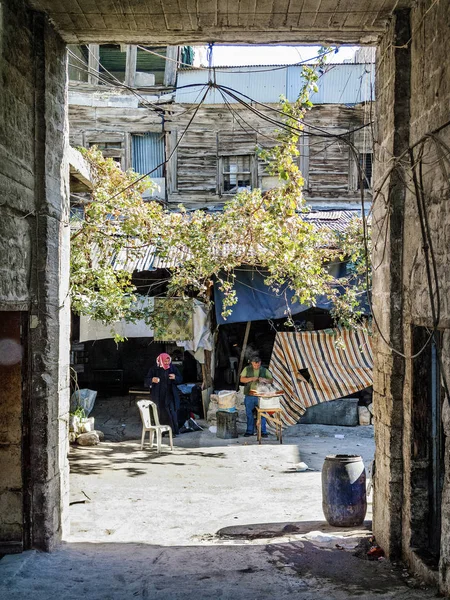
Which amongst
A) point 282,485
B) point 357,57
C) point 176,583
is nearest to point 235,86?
point 357,57

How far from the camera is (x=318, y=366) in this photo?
14.9 m

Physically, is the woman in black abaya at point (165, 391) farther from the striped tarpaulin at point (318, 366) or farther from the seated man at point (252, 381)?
the striped tarpaulin at point (318, 366)

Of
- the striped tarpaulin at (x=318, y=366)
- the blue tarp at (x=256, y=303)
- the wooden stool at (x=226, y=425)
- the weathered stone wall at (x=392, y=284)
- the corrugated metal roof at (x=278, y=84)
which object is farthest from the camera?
the corrugated metal roof at (x=278, y=84)

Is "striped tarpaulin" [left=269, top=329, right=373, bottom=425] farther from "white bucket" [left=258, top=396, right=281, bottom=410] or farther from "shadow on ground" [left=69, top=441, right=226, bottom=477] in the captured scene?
"shadow on ground" [left=69, top=441, right=226, bottom=477]

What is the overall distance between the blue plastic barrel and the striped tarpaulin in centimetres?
684

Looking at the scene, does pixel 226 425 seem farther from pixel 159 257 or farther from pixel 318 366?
pixel 159 257

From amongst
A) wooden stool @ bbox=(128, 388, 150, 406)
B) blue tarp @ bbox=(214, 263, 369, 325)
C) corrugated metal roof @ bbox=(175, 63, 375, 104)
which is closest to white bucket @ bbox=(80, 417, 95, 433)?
wooden stool @ bbox=(128, 388, 150, 406)

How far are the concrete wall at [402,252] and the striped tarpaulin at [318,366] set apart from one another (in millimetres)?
8019

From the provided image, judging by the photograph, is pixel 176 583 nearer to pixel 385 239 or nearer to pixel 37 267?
pixel 37 267

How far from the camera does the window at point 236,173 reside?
1884cm

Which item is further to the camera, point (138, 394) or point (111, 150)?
point (111, 150)

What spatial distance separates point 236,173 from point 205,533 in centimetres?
1274

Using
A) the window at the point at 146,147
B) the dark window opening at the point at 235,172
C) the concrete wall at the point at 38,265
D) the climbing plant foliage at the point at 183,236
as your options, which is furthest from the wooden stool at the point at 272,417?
the window at the point at 146,147

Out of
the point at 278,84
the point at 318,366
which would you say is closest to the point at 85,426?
the point at 318,366
